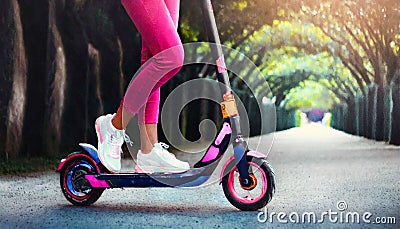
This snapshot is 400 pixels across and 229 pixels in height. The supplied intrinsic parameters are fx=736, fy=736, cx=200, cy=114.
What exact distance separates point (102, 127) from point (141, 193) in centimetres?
154

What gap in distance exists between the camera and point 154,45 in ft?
14.6

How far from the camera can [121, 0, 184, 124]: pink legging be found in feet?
14.5

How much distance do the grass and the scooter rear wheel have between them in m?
4.10

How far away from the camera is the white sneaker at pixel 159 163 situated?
4.69m

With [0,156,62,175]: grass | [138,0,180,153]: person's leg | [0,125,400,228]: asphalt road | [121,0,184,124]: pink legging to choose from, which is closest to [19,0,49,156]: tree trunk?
[0,156,62,175]: grass

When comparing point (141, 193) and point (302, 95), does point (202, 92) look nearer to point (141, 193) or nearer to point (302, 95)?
point (141, 193)

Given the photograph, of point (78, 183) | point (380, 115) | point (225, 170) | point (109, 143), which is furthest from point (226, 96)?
point (380, 115)

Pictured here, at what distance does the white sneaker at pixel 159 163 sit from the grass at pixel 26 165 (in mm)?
4576

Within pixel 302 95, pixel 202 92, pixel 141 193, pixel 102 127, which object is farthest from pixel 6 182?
pixel 302 95

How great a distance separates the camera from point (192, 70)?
23.8m

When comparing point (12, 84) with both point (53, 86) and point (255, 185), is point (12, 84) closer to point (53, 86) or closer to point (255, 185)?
point (53, 86)

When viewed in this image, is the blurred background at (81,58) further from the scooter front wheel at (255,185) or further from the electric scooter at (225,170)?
the scooter front wheel at (255,185)

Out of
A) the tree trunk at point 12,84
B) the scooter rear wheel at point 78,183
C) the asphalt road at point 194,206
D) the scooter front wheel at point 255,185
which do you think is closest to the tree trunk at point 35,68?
the tree trunk at point 12,84

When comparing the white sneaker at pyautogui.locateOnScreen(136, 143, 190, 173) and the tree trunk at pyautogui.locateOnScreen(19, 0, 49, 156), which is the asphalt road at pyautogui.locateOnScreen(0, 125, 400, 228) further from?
the tree trunk at pyautogui.locateOnScreen(19, 0, 49, 156)
